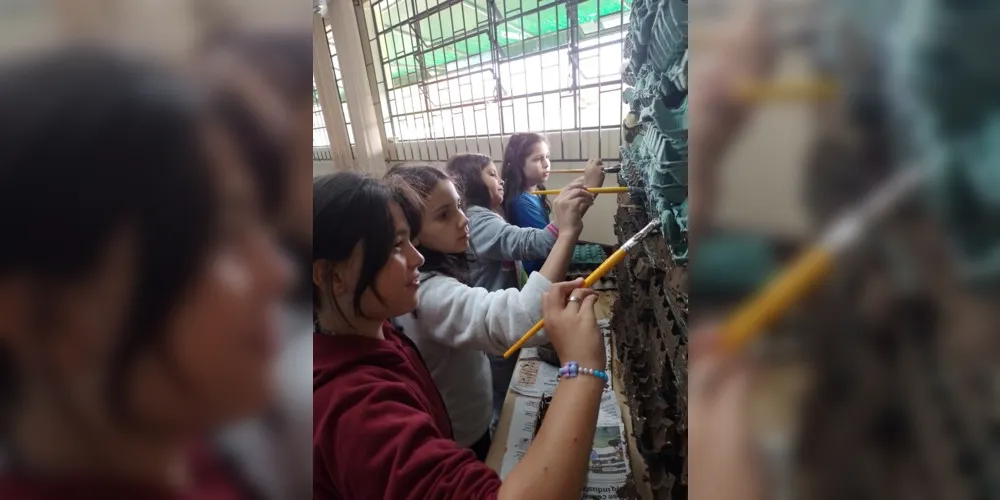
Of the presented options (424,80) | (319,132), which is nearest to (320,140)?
(319,132)

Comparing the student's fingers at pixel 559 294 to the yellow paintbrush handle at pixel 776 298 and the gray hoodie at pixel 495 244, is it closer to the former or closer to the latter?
the gray hoodie at pixel 495 244

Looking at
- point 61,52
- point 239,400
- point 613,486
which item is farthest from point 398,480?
point 613,486

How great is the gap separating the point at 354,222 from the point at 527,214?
1.18 feet

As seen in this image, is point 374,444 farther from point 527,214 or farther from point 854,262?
point 527,214

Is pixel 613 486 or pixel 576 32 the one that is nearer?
pixel 576 32

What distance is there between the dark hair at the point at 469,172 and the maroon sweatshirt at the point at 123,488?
35cm

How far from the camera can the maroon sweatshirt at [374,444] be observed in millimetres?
266

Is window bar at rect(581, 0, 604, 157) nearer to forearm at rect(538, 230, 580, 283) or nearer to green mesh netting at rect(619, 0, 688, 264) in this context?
green mesh netting at rect(619, 0, 688, 264)

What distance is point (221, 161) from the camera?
0.14 meters

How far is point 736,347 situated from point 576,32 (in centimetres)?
38

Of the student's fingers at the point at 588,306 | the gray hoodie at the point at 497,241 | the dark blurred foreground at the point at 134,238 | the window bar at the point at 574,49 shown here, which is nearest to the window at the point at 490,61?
the window bar at the point at 574,49

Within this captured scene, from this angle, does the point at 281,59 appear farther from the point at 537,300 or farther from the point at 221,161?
the point at 537,300

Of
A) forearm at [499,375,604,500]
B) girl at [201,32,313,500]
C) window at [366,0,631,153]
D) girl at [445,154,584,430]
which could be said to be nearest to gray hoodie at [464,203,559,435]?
girl at [445,154,584,430]

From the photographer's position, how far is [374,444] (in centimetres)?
27
